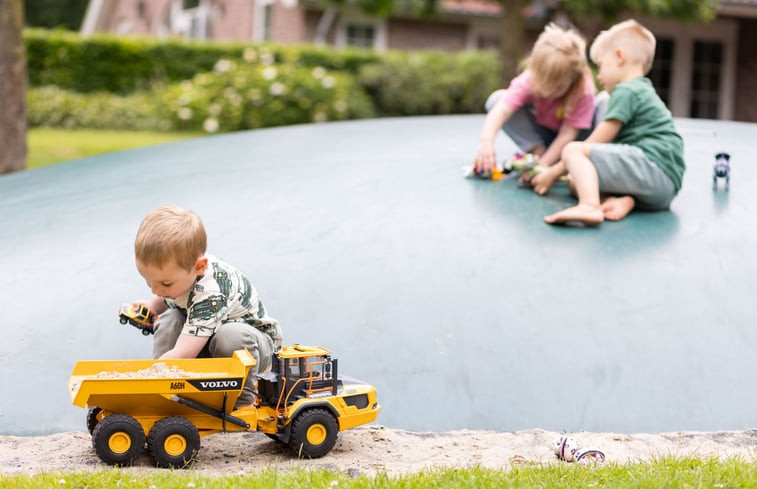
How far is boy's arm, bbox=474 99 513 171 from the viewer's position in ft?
15.0

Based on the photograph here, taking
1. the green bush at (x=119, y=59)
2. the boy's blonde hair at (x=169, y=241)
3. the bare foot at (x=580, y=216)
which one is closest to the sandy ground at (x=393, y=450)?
the boy's blonde hair at (x=169, y=241)

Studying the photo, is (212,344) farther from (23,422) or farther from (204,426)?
(23,422)

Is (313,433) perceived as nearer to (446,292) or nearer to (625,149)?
(446,292)

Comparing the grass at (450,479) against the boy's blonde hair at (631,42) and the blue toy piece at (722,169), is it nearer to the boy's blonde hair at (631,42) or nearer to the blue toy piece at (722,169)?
the boy's blonde hair at (631,42)

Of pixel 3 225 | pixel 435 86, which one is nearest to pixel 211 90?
pixel 435 86

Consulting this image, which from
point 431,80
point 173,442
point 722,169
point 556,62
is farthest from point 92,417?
point 431,80

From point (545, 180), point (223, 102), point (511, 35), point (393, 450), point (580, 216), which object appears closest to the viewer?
point (393, 450)

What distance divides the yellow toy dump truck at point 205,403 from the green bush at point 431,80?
1387cm

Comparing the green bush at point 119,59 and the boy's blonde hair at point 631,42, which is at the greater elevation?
the boy's blonde hair at point 631,42

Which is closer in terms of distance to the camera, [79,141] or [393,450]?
[393,450]

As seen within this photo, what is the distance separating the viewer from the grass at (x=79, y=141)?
480 inches

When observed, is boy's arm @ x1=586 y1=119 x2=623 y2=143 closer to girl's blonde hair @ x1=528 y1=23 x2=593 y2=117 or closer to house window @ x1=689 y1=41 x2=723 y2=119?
girl's blonde hair @ x1=528 y1=23 x2=593 y2=117

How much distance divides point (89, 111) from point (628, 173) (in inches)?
541

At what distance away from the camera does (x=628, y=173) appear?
4.13 m
